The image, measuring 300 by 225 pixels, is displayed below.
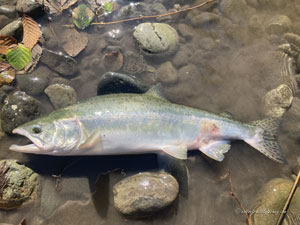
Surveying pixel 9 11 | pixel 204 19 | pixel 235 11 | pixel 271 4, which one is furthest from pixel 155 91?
pixel 271 4

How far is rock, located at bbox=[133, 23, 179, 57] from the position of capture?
15.9 ft

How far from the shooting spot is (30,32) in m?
4.72

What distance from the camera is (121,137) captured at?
388 cm

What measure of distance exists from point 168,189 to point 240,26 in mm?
4313

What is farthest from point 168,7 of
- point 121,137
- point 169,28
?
point 121,137

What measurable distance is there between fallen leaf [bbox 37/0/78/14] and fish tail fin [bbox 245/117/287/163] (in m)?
5.04

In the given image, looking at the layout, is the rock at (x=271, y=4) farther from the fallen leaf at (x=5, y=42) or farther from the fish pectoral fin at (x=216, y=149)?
the fallen leaf at (x=5, y=42)

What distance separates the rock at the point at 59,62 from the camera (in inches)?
186

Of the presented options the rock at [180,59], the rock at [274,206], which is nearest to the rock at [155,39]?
the rock at [180,59]

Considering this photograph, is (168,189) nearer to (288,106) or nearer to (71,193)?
(71,193)

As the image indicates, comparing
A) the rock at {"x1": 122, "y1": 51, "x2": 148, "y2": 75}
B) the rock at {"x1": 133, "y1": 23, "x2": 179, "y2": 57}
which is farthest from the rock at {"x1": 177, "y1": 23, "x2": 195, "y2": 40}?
the rock at {"x1": 122, "y1": 51, "x2": 148, "y2": 75}

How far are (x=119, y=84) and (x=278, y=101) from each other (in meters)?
3.50

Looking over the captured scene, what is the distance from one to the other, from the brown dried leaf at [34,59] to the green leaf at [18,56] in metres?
0.07

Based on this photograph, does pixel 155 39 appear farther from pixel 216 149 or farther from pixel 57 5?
pixel 216 149
